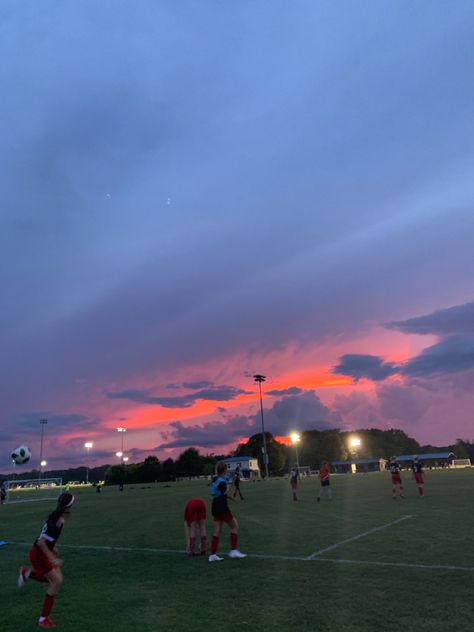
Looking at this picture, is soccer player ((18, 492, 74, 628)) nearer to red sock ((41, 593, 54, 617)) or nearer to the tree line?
red sock ((41, 593, 54, 617))

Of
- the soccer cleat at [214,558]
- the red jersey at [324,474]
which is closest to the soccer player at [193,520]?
the soccer cleat at [214,558]

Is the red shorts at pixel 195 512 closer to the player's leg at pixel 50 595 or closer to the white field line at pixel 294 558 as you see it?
the white field line at pixel 294 558

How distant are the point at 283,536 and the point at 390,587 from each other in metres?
5.84

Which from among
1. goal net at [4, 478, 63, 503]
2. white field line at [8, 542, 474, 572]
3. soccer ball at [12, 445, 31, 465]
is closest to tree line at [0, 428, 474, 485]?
goal net at [4, 478, 63, 503]

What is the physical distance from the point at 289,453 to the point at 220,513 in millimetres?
156636

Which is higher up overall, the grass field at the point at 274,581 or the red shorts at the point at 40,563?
the red shorts at the point at 40,563

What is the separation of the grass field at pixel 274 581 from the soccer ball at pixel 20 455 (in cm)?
2659

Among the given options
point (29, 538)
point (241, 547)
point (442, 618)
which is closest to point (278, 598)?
point (442, 618)

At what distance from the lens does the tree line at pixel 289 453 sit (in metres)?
123

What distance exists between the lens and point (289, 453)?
160125mm

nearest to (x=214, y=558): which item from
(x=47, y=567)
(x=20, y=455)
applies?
(x=47, y=567)

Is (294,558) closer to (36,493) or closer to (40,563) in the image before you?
(40,563)

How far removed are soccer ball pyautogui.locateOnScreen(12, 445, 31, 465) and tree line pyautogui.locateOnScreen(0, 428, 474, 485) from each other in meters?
67.9

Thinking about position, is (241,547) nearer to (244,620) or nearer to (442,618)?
(244,620)
